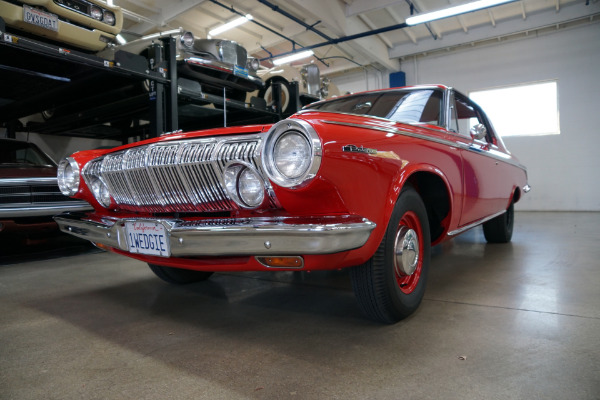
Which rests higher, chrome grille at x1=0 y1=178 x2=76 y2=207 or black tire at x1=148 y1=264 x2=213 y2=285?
chrome grille at x1=0 y1=178 x2=76 y2=207

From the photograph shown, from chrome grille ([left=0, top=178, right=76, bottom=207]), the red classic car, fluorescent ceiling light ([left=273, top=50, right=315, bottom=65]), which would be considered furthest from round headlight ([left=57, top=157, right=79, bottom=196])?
fluorescent ceiling light ([left=273, top=50, right=315, bottom=65])

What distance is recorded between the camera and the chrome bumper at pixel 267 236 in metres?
1.45

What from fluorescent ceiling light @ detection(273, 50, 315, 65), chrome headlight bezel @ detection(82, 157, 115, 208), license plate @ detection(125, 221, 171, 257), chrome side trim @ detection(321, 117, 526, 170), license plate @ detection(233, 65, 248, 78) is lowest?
license plate @ detection(125, 221, 171, 257)

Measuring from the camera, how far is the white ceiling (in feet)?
27.8

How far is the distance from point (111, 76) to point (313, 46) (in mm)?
6910

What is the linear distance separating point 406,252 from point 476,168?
1.30m

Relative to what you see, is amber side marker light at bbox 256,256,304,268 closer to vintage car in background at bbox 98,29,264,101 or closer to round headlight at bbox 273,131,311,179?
round headlight at bbox 273,131,311,179

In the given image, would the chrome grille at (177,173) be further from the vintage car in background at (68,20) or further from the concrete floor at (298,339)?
the vintage car in background at (68,20)

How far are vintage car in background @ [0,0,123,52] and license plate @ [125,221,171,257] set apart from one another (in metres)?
2.68

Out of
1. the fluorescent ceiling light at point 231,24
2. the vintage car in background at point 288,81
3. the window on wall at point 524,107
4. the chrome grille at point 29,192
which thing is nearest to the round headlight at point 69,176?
the chrome grille at point 29,192

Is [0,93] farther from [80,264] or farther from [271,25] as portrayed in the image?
[271,25]

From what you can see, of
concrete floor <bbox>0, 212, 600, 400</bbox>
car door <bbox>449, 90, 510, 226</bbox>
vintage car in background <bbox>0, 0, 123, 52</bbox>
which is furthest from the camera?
vintage car in background <bbox>0, 0, 123, 52</bbox>

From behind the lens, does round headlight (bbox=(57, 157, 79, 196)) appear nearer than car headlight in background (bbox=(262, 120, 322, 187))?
No

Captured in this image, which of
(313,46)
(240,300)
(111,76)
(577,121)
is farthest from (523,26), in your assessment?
(240,300)
